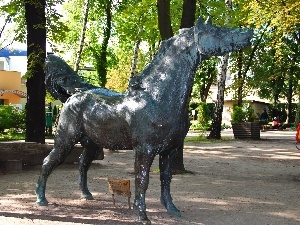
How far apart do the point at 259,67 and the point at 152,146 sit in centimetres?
3419

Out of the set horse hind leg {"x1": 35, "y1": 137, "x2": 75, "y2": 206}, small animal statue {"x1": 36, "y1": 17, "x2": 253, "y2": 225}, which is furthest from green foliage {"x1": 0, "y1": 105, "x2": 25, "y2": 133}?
small animal statue {"x1": 36, "y1": 17, "x2": 253, "y2": 225}

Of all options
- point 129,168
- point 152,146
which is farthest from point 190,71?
point 129,168

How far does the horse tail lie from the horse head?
2.33 m

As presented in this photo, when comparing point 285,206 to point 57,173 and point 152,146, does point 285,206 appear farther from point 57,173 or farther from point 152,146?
point 57,173

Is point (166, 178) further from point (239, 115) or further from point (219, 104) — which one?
point (239, 115)

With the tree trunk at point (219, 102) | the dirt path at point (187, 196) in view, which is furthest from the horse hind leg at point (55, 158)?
the tree trunk at point (219, 102)

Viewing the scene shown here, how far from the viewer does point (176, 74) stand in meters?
6.04

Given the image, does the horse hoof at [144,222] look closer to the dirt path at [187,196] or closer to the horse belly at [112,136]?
the dirt path at [187,196]

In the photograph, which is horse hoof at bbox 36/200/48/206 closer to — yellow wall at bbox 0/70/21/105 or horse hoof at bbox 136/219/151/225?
horse hoof at bbox 136/219/151/225

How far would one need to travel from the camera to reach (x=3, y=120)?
1048 inches

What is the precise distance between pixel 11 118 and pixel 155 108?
22807 mm

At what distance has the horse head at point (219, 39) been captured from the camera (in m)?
5.79

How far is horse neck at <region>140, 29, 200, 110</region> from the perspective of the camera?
19.6 feet

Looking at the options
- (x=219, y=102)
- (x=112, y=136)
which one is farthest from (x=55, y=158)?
(x=219, y=102)
